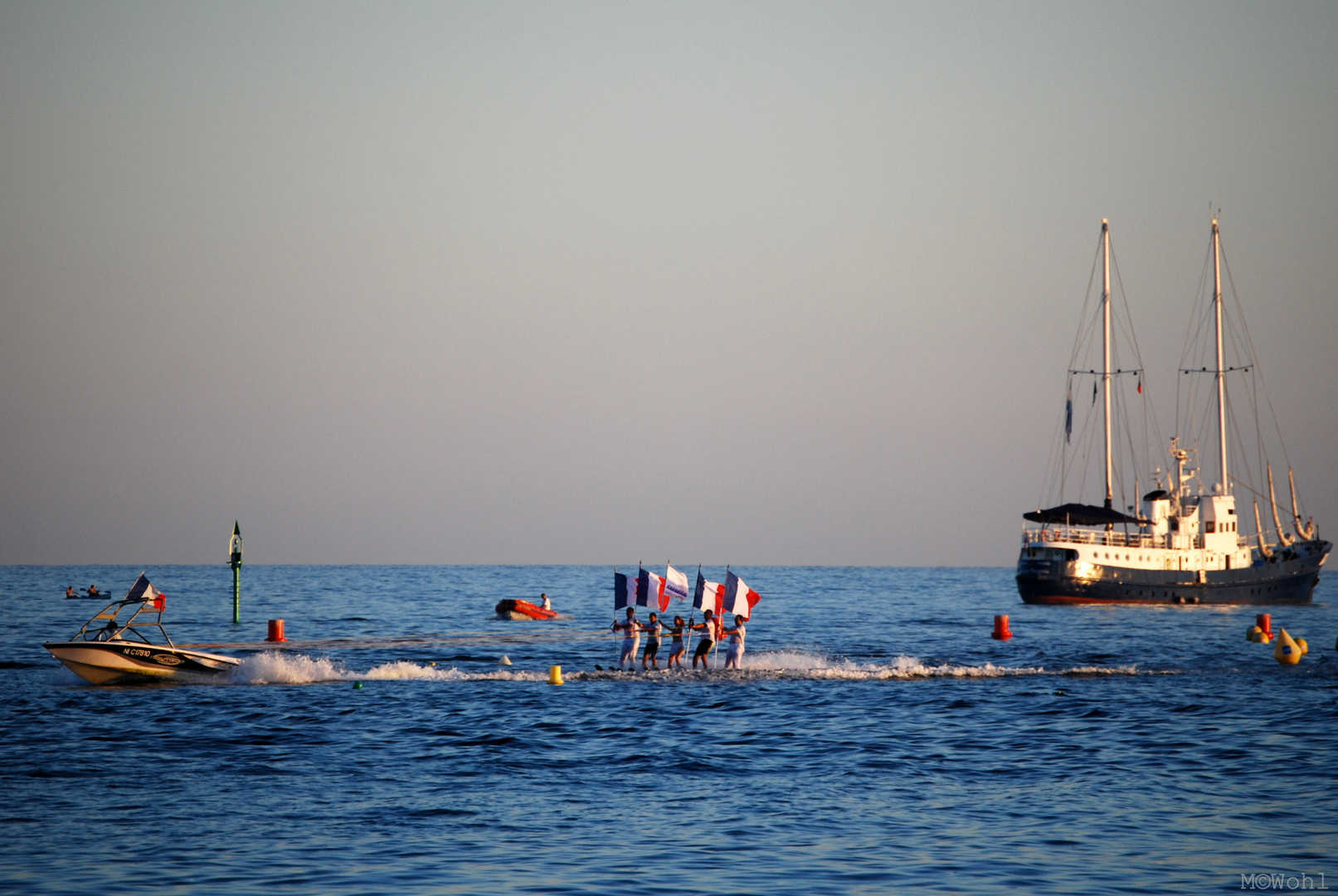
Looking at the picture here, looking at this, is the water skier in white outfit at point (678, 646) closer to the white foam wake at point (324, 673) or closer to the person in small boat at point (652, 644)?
the person in small boat at point (652, 644)

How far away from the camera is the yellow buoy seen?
41.0 meters

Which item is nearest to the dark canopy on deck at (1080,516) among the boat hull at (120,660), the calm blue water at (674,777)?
the calm blue water at (674,777)

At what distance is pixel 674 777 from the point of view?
21234 millimetres

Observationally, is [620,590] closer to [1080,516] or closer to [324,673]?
[324,673]

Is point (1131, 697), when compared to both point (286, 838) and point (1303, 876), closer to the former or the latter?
point (1303, 876)

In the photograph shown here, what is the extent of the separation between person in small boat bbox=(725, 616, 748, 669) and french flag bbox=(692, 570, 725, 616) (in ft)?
3.07

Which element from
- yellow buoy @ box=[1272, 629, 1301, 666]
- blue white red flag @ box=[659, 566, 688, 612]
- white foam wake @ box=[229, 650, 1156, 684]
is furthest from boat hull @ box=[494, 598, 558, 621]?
yellow buoy @ box=[1272, 629, 1301, 666]

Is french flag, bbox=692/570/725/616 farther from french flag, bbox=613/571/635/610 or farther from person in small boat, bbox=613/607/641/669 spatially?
french flag, bbox=613/571/635/610

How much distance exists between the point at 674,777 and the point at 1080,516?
221 ft

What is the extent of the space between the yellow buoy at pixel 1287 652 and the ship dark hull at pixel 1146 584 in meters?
35.7

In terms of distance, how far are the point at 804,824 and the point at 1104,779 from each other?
6804mm

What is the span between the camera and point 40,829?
17.0 meters

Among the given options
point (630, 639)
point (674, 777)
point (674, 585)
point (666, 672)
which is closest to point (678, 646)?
point (666, 672)

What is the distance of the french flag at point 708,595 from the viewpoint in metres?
36.5
